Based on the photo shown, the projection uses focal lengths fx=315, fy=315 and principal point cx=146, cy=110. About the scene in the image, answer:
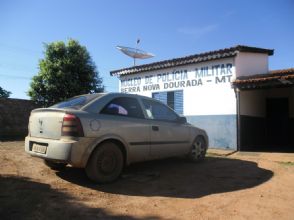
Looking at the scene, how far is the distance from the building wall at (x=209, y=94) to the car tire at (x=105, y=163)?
6401 mm

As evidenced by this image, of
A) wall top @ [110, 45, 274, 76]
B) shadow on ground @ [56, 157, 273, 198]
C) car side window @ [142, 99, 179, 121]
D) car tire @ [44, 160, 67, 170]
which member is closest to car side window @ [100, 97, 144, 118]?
car side window @ [142, 99, 179, 121]

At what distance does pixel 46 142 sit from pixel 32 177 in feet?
3.13

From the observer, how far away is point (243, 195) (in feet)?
16.9

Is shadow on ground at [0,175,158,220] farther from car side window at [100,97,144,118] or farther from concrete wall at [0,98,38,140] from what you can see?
concrete wall at [0,98,38,140]

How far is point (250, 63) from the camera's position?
11859 millimetres

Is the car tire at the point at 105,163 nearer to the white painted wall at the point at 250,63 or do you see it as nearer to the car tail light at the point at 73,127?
the car tail light at the point at 73,127

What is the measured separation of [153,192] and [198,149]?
285 centimetres

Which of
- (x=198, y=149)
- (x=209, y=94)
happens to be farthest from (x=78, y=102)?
(x=209, y=94)

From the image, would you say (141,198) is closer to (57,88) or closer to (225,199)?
(225,199)

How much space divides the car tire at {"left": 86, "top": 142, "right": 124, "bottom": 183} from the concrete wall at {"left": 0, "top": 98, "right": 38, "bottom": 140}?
33.4ft

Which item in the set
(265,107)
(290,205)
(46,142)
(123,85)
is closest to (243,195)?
(290,205)

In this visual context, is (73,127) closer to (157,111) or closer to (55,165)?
(55,165)

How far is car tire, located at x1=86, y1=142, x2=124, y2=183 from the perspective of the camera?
17.6 feet

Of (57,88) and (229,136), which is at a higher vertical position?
(57,88)
